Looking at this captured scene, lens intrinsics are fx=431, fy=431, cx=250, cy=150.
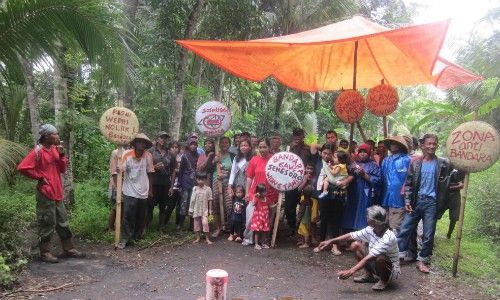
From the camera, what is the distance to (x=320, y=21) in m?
13.7

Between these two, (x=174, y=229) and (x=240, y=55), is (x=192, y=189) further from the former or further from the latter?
(x=240, y=55)

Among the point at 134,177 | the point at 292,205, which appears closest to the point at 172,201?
the point at 134,177

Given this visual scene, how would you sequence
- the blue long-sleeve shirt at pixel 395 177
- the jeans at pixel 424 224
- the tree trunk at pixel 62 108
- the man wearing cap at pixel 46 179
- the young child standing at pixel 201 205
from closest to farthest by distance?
the man wearing cap at pixel 46 179
the jeans at pixel 424 224
the blue long-sleeve shirt at pixel 395 177
the young child standing at pixel 201 205
the tree trunk at pixel 62 108

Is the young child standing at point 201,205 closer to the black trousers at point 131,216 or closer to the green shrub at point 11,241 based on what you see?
the black trousers at point 131,216

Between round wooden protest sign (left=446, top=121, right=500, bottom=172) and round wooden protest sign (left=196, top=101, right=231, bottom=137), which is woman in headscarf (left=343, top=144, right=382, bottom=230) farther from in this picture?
round wooden protest sign (left=196, top=101, right=231, bottom=137)

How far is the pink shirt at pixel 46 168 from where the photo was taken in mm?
5340

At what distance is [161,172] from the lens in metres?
6.93

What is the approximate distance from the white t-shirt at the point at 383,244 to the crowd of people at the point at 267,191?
0.08 feet

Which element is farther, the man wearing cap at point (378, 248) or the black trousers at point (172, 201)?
the black trousers at point (172, 201)

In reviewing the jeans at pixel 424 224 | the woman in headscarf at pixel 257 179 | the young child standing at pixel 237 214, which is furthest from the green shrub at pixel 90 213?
the jeans at pixel 424 224

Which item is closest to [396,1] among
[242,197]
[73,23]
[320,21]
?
[320,21]

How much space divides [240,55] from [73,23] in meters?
2.63

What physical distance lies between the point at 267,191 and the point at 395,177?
1.86 metres

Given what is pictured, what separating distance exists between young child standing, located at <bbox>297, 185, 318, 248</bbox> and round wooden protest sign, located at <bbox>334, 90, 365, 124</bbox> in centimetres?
164
